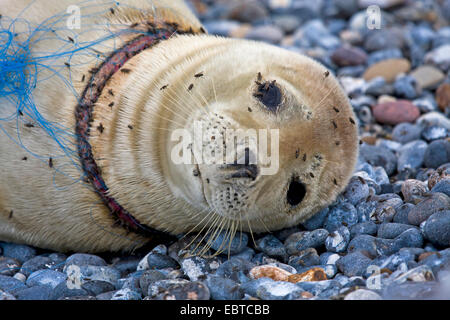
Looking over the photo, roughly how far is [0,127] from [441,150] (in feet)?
9.78

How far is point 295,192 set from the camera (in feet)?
10.8

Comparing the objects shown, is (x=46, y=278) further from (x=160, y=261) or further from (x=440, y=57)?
(x=440, y=57)

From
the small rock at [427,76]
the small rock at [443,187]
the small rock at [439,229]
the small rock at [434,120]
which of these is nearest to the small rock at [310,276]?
the small rock at [439,229]

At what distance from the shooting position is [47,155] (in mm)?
3371

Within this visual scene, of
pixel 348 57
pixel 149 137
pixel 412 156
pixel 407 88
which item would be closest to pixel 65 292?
pixel 149 137

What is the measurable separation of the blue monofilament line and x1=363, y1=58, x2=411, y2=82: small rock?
10.7 ft

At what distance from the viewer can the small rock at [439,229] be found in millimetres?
3002

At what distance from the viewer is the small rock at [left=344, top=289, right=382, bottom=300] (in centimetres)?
252

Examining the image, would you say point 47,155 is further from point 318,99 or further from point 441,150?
point 441,150

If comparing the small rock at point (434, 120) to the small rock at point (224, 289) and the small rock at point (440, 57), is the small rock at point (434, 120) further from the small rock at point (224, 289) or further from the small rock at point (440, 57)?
the small rock at point (224, 289)

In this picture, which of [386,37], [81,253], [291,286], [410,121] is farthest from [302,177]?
[386,37]

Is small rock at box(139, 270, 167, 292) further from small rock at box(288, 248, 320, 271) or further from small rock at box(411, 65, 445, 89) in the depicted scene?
small rock at box(411, 65, 445, 89)

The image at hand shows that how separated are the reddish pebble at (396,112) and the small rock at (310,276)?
100 inches

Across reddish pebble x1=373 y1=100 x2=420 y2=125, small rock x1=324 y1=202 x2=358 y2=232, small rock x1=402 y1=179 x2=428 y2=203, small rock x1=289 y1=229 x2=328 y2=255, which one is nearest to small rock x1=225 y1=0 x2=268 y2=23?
reddish pebble x1=373 y1=100 x2=420 y2=125
